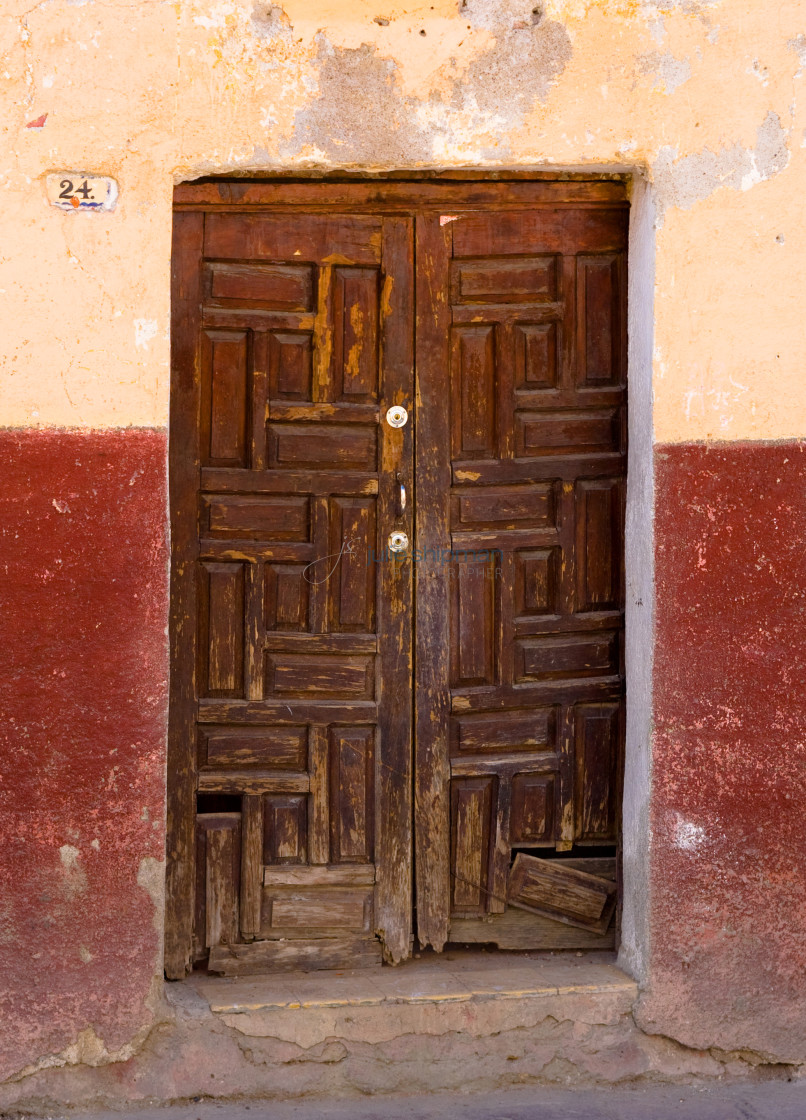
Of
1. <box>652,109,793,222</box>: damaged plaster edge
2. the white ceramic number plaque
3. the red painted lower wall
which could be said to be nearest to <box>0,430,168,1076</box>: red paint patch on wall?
the red painted lower wall

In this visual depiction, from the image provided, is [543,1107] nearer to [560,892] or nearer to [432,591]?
[560,892]

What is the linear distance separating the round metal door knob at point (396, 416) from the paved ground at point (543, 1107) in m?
2.01

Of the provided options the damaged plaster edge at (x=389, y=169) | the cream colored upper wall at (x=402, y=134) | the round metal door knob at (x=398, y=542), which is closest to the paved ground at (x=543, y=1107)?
the round metal door knob at (x=398, y=542)

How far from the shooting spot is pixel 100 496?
3244 mm

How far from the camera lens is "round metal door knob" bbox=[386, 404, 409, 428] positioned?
3.57 metres

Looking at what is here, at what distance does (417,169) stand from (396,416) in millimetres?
725

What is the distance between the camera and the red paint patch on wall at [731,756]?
3438mm

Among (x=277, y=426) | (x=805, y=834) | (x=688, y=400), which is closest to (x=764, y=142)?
(x=688, y=400)

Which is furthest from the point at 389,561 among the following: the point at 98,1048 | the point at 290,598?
the point at 98,1048

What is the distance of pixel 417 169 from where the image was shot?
3.40m

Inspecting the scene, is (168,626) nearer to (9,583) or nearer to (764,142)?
(9,583)

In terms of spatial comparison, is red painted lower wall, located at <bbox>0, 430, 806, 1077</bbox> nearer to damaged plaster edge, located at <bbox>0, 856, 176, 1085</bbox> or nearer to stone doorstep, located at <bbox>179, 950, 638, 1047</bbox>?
damaged plaster edge, located at <bbox>0, 856, 176, 1085</bbox>

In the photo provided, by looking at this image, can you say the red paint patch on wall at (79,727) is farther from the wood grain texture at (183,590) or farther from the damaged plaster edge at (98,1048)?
the wood grain texture at (183,590)

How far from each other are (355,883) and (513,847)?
0.52 m
